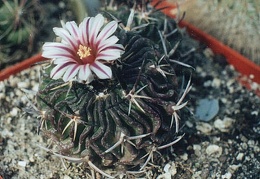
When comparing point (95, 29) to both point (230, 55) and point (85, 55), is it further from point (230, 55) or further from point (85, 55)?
point (230, 55)

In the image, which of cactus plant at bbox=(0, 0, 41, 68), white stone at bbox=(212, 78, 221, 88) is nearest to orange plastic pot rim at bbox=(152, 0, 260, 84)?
white stone at bbox=(212, 78, 221, 88)

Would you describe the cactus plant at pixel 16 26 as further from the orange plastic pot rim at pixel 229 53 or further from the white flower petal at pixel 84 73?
the white flower petal at pixel 84 73

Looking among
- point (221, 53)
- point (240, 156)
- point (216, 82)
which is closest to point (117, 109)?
point (240, 156)

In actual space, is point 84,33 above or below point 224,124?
above

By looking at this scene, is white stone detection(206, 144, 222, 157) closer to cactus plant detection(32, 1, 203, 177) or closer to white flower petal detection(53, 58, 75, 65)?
cactus plant detection(32, 1, 203, 177)

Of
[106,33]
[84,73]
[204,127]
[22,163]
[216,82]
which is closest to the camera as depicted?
[84,73]

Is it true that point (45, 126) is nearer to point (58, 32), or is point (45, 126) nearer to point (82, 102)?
point (82, 102)

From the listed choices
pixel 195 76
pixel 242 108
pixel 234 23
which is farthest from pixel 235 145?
pixel 234 23

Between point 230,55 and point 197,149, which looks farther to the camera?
point 230,55
